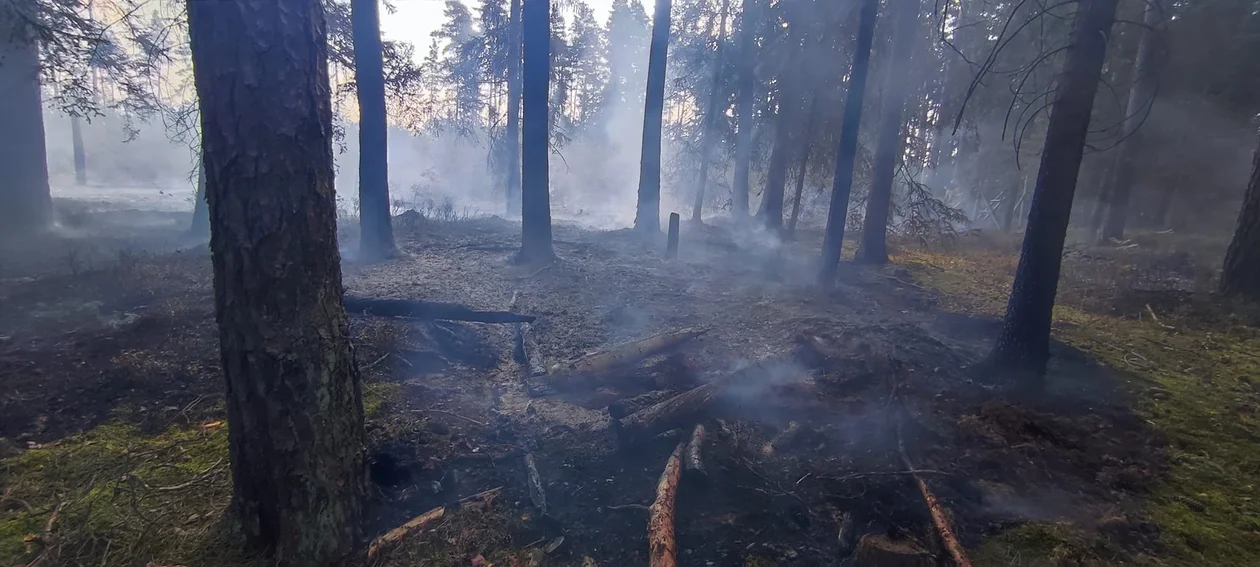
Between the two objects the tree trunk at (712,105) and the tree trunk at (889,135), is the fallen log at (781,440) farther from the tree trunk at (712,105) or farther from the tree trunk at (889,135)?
the tree trunk at (712,105)

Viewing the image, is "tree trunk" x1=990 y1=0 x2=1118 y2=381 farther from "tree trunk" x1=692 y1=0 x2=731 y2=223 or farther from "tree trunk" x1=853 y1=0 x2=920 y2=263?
"tree trunk" x1=692 y1=0 x2=731 y2=223

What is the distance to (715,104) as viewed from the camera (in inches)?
859

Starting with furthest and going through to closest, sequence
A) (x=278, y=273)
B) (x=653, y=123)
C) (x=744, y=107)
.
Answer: (x=744, y=107) → (x=653, y=123) → (x=278, y=273)

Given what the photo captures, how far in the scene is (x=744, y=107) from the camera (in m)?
20.1

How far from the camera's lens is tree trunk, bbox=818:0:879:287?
9.67 meters

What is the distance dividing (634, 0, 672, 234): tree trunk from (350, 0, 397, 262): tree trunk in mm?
7111

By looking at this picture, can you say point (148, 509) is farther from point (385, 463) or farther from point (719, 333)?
point (719, 333)

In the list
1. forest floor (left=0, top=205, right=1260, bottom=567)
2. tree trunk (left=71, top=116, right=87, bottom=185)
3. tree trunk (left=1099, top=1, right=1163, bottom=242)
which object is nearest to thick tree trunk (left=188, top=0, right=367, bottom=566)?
forest floor (left=0, top=205, right=1260, bottom=567)

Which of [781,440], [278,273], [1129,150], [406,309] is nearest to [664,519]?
[781,440]

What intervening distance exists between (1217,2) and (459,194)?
34165 mm

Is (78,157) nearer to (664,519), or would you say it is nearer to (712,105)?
(712,105)

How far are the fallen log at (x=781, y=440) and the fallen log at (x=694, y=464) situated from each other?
668 millimetres

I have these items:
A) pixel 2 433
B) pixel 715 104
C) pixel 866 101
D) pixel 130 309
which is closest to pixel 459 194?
pixel 715 104

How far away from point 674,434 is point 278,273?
326cm
